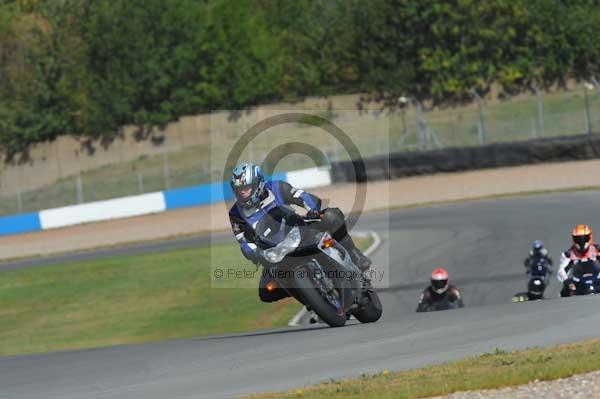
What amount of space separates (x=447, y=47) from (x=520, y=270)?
3251cm

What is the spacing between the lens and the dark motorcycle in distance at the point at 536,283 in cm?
1734

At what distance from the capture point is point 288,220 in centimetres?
1121

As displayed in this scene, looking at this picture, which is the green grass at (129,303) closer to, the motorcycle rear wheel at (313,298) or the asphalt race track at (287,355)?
the asphalt race track at (287,355)

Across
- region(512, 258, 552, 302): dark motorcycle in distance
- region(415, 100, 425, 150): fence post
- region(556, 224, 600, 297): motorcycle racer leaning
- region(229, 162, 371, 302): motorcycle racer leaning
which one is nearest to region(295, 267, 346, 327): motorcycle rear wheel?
region(229, 162, 371, 302): motorcycle racer leaning

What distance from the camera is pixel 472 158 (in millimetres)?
33719

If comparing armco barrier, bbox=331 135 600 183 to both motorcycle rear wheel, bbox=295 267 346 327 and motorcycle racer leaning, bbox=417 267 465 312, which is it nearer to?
motorcycle racer leaning, bbox=417 267 465 312

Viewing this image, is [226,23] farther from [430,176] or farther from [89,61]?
[430,176]

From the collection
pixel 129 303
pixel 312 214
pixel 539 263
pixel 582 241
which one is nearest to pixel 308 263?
pixel 312 214

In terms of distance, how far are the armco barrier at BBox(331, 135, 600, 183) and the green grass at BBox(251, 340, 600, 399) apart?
23.2 meters

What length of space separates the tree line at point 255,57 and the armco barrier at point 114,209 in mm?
13304

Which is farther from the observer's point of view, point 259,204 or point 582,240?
point 582,240

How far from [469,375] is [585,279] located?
258 inches

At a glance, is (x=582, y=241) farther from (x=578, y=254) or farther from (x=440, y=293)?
(x=440, y=293)

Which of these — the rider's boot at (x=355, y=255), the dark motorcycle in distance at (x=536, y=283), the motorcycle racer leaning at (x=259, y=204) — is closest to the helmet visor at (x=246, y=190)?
the motorcycle racer leaning at (x=259, y=204)
